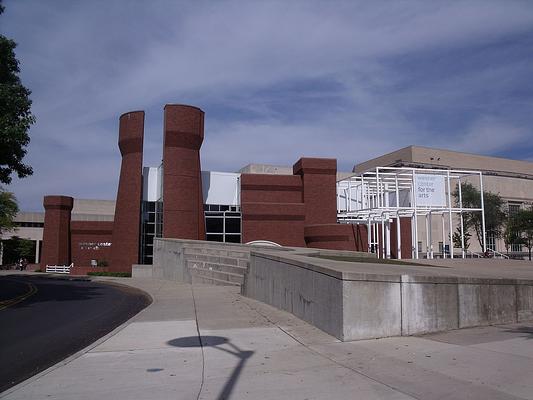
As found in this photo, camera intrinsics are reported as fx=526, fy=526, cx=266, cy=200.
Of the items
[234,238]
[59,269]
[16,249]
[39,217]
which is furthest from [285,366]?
[39,217]

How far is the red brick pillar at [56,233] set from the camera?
46438 mm

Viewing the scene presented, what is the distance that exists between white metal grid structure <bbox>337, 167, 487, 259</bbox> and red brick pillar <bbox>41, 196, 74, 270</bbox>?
24449mm

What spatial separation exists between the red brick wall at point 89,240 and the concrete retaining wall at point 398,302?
36383mm

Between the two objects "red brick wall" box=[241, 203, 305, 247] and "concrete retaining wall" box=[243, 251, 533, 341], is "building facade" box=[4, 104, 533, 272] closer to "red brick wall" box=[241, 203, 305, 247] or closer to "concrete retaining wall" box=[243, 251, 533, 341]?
"red brick wall" box=[241, 203, 305, 247]

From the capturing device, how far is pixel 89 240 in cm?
4625

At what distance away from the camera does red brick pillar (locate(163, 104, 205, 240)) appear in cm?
3484

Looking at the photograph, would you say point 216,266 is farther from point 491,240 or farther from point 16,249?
point 491,240

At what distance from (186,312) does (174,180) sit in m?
22.2

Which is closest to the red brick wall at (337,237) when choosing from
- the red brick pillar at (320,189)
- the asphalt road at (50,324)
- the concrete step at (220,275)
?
the red brick pillar at (320,189)

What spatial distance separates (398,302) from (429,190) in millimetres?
27239

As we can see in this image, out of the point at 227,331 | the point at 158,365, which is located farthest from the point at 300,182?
the point at 158,365

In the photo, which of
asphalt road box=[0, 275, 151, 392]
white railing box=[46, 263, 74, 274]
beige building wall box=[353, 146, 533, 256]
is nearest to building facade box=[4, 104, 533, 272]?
white railing box=[46, 263, 74, 274]

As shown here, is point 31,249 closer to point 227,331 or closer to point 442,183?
point 442,183

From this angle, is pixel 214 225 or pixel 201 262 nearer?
pixel 201 262
